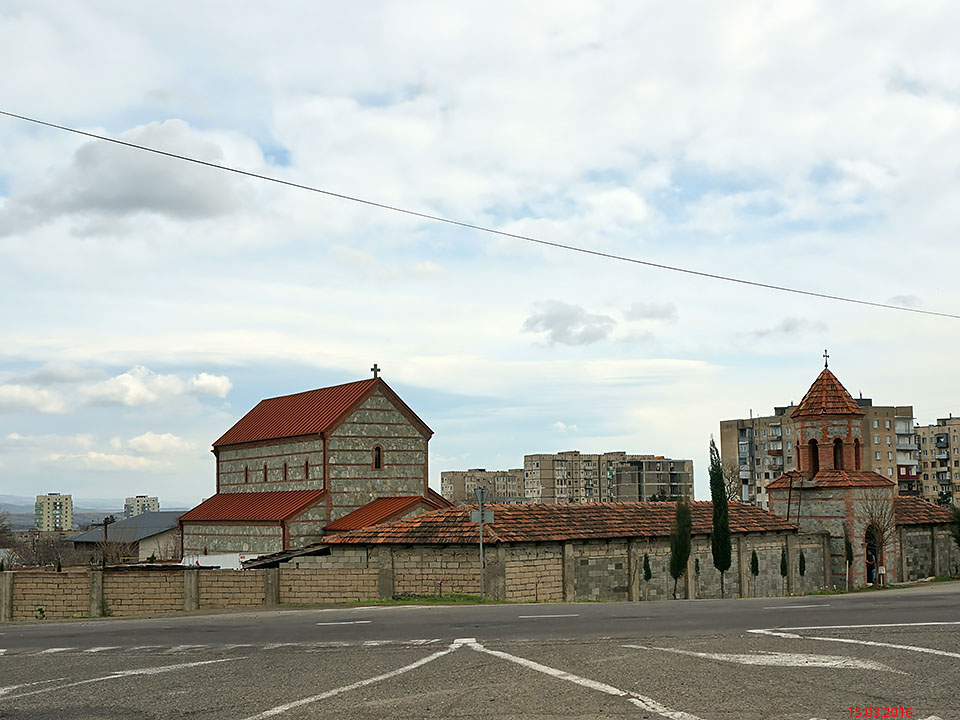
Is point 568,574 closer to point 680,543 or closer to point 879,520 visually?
point 680,543

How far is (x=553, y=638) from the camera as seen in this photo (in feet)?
50.0

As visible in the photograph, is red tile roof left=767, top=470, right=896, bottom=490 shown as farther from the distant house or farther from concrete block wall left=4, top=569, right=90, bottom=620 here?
the distant house

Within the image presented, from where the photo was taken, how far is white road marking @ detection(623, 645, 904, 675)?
11856mm

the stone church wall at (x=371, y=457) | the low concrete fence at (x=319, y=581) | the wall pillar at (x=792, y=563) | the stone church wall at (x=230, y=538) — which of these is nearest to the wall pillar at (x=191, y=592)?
the low concrete fence at (x=319, y=581)

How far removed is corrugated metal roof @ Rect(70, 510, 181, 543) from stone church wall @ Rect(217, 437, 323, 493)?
33859mm

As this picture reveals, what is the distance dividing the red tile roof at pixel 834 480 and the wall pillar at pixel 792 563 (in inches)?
216

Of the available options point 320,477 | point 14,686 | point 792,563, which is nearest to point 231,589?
point 320,477

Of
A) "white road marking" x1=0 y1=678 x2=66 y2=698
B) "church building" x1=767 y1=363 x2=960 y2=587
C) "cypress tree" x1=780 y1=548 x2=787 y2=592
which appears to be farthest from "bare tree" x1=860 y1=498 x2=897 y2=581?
"white road marking" x1=0 y1=678 x2=66 y2=698

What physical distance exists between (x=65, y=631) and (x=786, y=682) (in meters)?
15.8

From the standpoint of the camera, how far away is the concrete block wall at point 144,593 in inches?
1206

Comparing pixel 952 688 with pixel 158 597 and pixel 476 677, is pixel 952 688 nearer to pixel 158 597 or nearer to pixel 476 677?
pixel 476 677

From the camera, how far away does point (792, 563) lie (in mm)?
45281

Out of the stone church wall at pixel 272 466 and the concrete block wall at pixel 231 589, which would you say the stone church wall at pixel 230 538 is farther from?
the concrete block wall at pixel 231 589

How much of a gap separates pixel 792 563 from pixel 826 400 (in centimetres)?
1089
